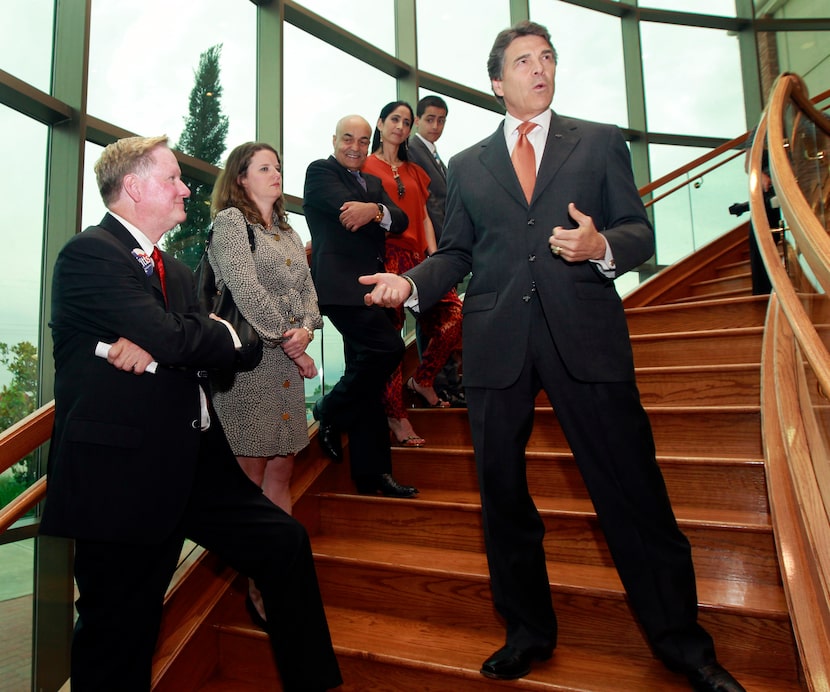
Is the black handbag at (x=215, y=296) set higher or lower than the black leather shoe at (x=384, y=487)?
higher

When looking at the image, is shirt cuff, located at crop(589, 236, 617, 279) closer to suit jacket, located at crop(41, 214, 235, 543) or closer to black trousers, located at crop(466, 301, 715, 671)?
black trousers, located at crop(466, 301, 715, 671)

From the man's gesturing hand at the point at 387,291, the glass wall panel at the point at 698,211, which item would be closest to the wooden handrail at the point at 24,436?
the man's gesturing hand at the point at 387,291

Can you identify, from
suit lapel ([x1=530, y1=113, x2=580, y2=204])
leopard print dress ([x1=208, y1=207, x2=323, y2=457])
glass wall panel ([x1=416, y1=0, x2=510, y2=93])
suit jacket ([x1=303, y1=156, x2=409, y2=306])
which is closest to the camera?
suit lapel ([x1=530, y1=113, x2=580, y2=204])

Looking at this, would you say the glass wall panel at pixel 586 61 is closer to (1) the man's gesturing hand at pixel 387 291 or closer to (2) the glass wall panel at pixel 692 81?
(2) the glass wall panel at pixel 692 81

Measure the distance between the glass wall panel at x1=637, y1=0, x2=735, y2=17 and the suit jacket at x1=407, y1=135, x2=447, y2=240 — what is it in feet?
19.2

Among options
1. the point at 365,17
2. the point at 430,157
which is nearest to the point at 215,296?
the point at 430,157

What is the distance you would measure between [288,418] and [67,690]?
0.99 m

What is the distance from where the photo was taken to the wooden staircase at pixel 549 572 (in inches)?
70.4

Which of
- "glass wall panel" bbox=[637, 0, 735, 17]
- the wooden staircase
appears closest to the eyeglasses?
the wooden staircase

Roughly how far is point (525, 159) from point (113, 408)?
120 cm

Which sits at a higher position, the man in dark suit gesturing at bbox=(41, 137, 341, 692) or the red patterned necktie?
the red patterned necktie

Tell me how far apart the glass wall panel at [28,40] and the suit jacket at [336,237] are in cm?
145

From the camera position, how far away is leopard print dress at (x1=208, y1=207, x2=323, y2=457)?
212 centimetres

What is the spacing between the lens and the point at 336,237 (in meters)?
2.75
